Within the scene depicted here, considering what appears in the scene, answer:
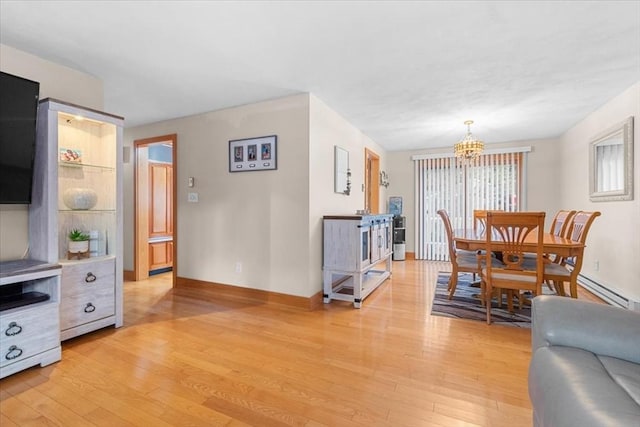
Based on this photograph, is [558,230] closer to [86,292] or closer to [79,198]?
[86,292]

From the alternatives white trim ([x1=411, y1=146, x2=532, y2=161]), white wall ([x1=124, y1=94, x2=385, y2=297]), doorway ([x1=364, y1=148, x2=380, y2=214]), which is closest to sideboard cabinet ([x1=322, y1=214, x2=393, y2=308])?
white wall ([x1=124, y1=94, x2=385, y2=297])

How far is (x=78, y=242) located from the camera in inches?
97.0

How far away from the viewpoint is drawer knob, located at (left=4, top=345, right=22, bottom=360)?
1.78 meters

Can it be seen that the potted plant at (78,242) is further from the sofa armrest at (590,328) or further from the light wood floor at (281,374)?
the sofa armrest at (590,328)

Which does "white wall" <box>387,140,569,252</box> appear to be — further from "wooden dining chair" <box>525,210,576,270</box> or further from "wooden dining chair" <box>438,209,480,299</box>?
"wooden dining chair" <box>438,209,480,299</box>

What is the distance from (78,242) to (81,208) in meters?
0.29

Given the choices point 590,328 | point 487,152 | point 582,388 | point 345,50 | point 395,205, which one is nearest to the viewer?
point 582,388

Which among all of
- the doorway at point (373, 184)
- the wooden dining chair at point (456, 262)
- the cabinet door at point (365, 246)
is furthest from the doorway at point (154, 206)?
the wooden dining chair at point (456, 262)

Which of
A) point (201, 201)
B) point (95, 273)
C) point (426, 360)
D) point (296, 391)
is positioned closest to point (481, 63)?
point (426, 360)

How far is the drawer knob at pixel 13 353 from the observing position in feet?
5.83

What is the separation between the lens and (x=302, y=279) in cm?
311

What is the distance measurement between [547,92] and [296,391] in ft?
12.0

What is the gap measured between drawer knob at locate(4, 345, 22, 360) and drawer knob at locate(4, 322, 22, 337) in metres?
0.08

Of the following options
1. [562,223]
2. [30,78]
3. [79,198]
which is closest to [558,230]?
[562,223]
